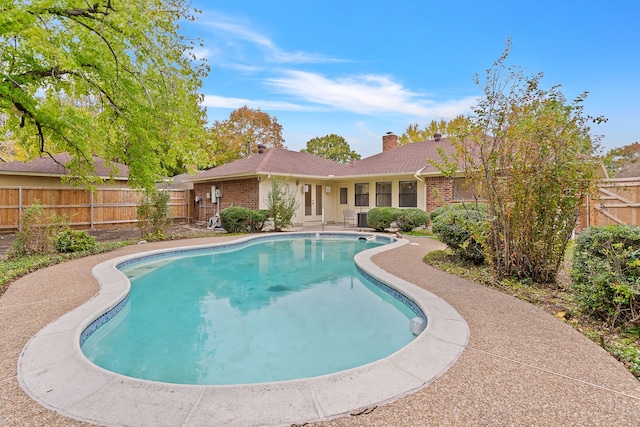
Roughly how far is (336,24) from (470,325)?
518 inches

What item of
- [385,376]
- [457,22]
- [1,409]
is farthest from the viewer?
[457,22]

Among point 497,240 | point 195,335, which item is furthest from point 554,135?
point 195,335

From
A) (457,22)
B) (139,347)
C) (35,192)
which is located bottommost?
(139,347)

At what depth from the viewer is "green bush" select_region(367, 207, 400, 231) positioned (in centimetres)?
1471

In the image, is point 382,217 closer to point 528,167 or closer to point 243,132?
point 528,167

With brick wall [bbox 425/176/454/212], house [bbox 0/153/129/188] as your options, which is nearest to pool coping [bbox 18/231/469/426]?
house [bbox 0/153/129/188]

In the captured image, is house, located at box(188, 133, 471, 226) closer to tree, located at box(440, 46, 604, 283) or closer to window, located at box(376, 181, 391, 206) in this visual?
window, located at box(376, 181, 391, 206)

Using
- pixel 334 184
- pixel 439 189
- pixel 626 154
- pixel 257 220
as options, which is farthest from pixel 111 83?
pixel 626 154

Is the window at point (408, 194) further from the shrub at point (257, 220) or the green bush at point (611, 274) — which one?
the green bush at point (611, 274)

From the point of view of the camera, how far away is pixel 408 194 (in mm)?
16484

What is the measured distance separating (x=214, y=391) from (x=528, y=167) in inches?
227

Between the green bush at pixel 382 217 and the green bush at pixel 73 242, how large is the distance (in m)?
10.4

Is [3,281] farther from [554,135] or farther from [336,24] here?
[336,24]

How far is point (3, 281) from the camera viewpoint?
610 centimetres
